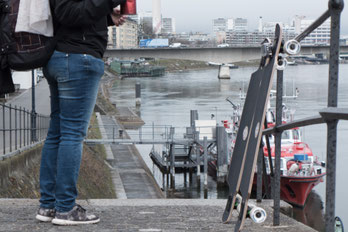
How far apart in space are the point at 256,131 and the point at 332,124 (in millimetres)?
509

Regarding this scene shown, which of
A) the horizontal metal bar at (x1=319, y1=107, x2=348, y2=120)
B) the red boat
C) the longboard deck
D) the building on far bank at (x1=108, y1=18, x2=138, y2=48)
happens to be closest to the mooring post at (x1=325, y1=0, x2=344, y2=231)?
the horizontal metal bar at (x1=319, y1=107, x2=348, y2=120)

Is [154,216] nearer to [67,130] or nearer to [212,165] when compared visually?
[67,130]

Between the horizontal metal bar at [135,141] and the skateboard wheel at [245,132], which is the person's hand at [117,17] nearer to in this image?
the skateboard wheel at [245,132]

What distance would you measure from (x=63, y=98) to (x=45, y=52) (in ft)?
0.90

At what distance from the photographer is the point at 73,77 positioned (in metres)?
3.76

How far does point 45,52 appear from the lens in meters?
3.71

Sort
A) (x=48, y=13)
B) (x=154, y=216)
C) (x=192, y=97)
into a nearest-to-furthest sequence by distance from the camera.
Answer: (x=48, y=13) → (x=154, y=216) → (x=192, y=97)

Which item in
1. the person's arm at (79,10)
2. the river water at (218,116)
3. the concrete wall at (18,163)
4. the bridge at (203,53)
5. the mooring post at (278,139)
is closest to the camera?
the person's arm at (79,10)

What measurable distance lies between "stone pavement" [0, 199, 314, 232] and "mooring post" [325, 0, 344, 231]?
1.25 m

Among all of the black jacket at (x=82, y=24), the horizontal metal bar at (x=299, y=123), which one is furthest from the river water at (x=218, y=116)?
the black jacket at (x=82, y=24)

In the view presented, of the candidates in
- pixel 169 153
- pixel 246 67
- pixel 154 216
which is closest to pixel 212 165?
pixel 169 153

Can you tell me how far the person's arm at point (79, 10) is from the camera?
3582 mm

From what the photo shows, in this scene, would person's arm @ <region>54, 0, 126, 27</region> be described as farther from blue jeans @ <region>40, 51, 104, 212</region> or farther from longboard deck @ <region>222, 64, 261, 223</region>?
longboard deck @ <region>222, 64, 261, 223</region>

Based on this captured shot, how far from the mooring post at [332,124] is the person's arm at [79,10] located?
54.7 inches
